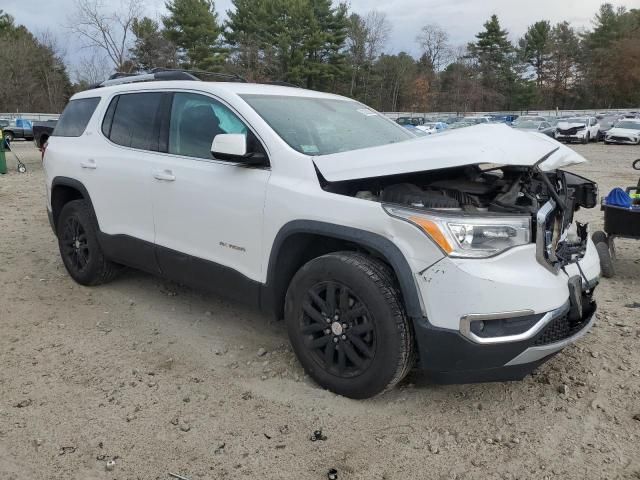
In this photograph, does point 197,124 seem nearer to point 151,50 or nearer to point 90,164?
point 90,164

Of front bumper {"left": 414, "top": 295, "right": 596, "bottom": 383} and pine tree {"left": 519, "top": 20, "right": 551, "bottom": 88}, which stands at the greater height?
pine tree {"left": 519, "top": 20, "right": 551, "bottom": 88}

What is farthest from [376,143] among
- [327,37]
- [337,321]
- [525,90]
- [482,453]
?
[525,90]

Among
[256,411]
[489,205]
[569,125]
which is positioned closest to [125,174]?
[256,411]

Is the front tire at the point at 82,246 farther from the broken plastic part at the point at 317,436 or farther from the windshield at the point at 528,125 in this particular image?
the windshield at the point at 528,125

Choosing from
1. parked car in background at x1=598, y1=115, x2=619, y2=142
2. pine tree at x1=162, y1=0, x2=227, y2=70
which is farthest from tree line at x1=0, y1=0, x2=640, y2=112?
parked car in background at x1=598, y1=115, x2=619, y2=142

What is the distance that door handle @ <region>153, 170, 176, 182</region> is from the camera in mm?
3787

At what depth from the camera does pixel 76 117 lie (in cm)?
501

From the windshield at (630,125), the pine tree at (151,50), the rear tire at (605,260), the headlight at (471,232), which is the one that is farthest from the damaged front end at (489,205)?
→ the pine tree at (151,50)

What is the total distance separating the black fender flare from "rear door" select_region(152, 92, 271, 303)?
25cm

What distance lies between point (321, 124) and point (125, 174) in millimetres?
1624

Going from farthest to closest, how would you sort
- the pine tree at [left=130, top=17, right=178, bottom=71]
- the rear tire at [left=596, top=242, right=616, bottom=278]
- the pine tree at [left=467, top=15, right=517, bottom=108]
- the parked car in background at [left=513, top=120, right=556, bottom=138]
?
the pine tree at [left=467, top=15, right=517, bottom=108] < the pine tree at [left=130, top=17, right=178, bottom=71] < the parked car in background at [left=513, top=120, right=556, bottom=138] < the rear tire at [left=596, top=242, right=616, bottom=278]

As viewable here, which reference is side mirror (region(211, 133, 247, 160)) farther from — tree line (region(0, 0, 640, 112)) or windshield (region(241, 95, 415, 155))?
tree line (region(0, 0, 640, 112))

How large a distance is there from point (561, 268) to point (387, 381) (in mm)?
1085

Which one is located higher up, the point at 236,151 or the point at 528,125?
the point at 528,125
